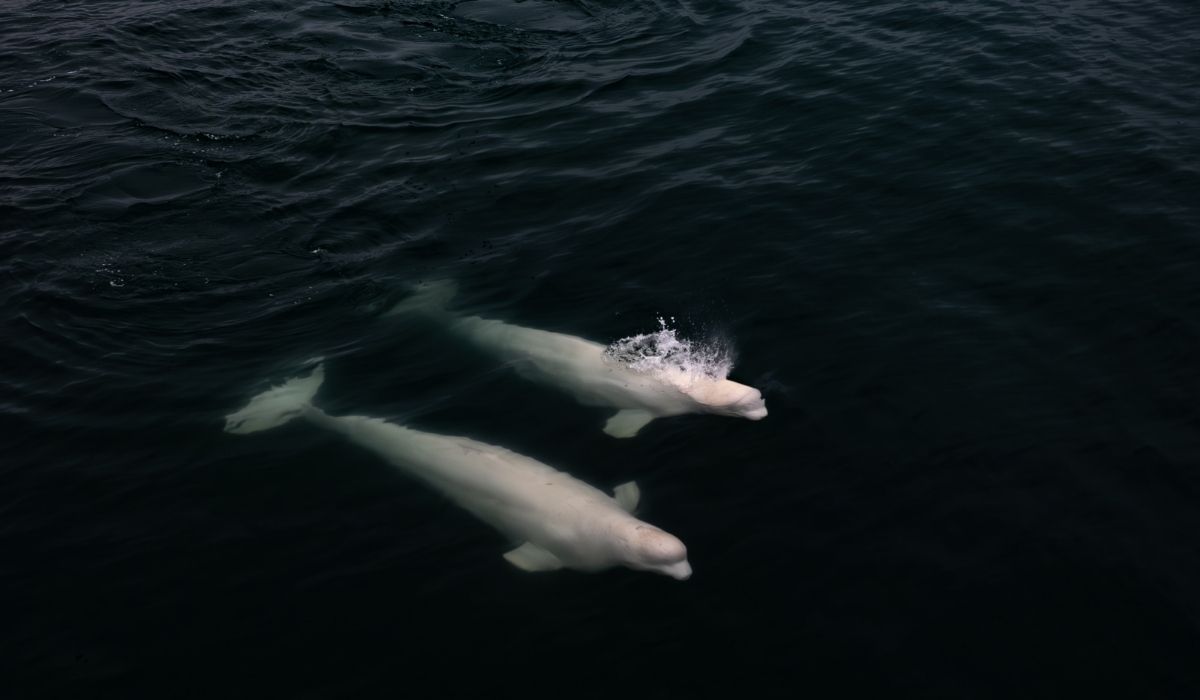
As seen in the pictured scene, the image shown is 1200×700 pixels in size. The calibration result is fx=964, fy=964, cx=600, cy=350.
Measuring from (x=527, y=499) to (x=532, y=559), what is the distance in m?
0.71

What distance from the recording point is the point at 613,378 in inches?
462

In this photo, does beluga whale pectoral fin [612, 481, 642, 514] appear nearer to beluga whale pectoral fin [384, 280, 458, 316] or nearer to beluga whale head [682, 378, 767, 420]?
beluga whale head [682, 378, 767, 420]

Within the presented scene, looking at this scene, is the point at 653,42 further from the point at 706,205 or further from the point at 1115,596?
the point at 1115,596

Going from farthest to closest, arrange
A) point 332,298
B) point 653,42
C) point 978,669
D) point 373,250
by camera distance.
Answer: point 653,42 → point 373,250 → point 332,298 → point 978,669

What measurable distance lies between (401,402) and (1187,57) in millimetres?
16674

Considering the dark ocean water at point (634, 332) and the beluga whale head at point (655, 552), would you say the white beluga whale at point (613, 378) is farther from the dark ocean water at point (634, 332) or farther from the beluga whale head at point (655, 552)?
the beluga whale head at point (655, 552)

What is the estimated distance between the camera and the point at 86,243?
15.3 meters

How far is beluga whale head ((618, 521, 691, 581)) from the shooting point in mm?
8758

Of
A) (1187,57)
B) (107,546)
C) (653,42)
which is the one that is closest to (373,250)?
(107,546)

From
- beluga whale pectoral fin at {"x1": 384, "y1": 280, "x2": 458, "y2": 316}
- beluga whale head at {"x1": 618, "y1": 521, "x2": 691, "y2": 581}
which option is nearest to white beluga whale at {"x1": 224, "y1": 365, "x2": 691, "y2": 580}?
beluga whale head at {"x1": 618, "y1": 521, "x2": 691, "y2": 581}

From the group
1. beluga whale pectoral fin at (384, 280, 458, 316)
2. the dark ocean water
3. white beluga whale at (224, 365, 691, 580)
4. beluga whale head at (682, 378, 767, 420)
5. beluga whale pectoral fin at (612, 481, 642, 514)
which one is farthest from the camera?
beluga whale pectoral fin at (384, 280, 458, 316)

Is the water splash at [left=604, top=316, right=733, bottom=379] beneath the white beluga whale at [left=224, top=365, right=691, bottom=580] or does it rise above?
above

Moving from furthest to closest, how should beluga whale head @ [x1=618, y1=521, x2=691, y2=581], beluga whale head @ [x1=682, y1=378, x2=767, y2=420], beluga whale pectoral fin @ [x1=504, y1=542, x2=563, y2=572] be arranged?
beluga whale head @ [x1=682, y1=378, x2=767, y2=420]
beluga whale pectoral fin @ [x1=504, y1=542, x2=563, y2=572]
beluga whale head @ [x1=618, y1=521, x2=691, y2=581]

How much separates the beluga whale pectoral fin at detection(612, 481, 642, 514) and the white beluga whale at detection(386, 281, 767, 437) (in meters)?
1.05
